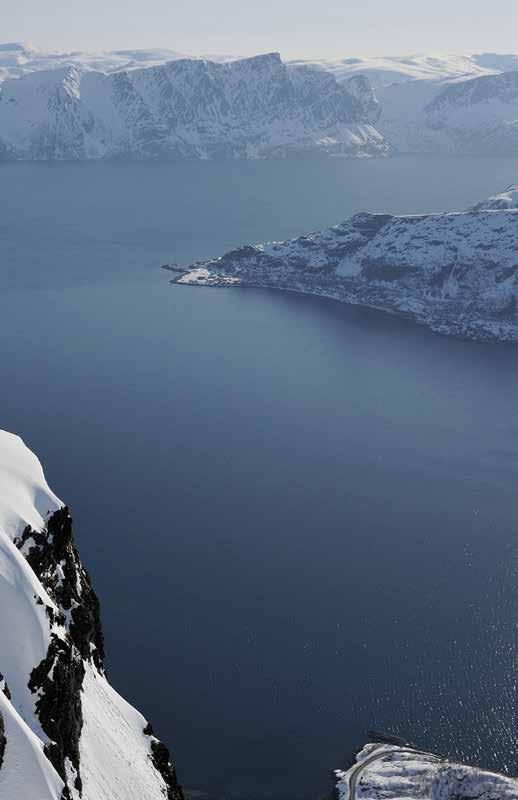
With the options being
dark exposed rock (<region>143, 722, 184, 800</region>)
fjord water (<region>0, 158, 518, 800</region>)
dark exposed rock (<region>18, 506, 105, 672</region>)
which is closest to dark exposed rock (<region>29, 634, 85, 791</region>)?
dark exposed rock (<region>18, 506, 105, 672</region>)

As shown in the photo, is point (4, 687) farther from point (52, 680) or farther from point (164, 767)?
point (164, 767)

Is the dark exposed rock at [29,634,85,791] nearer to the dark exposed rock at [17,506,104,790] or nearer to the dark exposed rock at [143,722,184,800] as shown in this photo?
the dark exposed rock at [17,506,104,790]

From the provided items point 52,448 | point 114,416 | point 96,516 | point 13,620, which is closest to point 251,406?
point 114,416

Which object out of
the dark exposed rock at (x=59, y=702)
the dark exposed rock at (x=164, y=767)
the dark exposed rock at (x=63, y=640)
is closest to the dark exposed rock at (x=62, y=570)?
the dark exposed rock at (x=63, y=640)

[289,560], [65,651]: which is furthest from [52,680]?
[289,560]

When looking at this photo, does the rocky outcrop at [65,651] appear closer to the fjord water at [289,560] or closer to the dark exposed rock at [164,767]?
the dark exposed rock at [164,767]

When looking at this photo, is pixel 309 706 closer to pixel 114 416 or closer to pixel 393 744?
pixel 393 744
